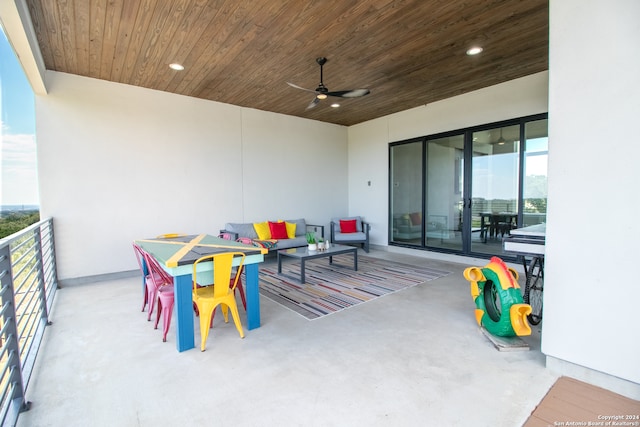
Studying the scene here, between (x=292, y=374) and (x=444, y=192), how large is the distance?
486 cm

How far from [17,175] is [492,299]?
5.82m

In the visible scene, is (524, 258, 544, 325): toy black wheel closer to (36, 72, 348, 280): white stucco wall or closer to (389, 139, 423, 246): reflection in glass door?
(389, 139, 423, 246): reflection in glass door

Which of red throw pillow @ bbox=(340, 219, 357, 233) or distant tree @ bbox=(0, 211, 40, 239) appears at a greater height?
distant tree @ bbox=(0, 211, 40, 239)

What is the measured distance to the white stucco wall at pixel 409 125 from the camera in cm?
464

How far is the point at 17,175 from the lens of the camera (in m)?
3.93

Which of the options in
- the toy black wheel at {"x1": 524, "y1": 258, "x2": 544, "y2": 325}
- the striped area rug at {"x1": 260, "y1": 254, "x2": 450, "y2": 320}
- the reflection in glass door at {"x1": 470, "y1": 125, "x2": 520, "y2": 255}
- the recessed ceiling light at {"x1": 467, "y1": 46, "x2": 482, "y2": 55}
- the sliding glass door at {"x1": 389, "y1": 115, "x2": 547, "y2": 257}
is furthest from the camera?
the reflection in glass door at {"x1": 470, "y1": 125, "x2": 520, "y2": 255}

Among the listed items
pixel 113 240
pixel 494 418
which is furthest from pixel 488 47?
pixel 113 240

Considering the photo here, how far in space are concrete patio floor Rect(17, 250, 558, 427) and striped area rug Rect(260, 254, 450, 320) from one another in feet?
1.17

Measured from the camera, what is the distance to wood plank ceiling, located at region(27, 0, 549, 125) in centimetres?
279

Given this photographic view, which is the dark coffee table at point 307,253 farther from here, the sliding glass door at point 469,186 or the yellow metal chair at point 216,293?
the sliding glass door at point 469,186

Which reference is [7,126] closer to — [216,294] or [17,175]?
[17,175]

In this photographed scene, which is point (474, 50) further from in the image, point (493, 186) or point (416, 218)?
point (416, 218)

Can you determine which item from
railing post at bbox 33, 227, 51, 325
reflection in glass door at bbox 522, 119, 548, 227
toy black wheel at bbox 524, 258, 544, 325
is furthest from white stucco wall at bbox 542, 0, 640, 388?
railing post at bbox 33, 227, 51, 325

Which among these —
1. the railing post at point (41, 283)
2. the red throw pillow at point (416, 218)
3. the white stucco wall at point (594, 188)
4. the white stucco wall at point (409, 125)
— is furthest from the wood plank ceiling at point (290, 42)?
the red throw pillow at point (416, 218)
